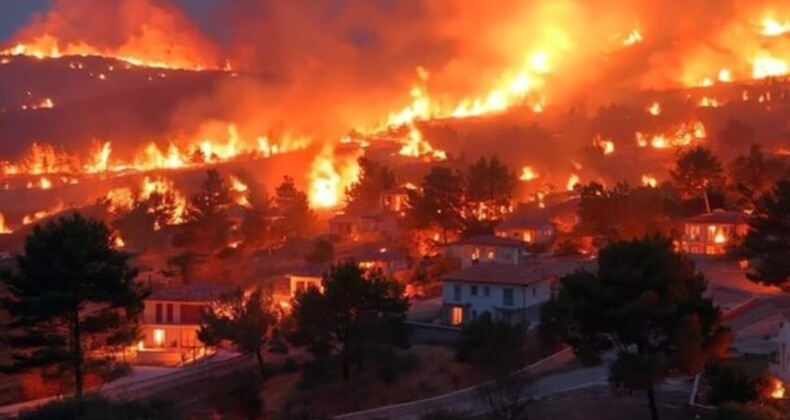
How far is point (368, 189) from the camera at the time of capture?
5838cm

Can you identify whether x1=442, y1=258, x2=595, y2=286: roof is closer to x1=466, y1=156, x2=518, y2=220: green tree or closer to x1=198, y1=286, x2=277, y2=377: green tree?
x1=198, y1=286, x2=277, y2=377: green tree

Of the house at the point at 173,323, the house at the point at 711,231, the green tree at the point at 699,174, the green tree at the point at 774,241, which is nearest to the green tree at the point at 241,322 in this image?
the house at the point at 173,323

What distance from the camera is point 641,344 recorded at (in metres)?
21.6

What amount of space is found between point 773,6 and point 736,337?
68.2 metres

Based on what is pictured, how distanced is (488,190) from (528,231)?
2681 mm

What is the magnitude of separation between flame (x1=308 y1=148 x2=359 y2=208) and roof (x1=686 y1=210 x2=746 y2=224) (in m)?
24.3

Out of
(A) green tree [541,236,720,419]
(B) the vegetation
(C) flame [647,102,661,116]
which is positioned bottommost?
(B) the vegetation

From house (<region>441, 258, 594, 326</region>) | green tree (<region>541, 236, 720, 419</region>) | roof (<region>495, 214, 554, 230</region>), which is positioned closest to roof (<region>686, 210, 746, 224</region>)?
roof (<region>495, 214, 554, 230</region>)

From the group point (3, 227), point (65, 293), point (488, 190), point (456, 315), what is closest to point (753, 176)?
point (488, 190)

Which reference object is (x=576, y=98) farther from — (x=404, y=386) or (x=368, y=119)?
(x=404, y=386)

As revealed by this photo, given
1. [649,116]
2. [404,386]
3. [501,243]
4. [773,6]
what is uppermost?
[773,6]

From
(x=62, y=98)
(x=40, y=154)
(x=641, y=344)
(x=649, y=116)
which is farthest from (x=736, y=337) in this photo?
(x=62, y=98)

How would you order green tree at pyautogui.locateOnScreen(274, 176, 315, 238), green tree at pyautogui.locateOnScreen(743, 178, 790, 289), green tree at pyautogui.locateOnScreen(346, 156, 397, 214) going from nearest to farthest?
1. green tree at pyautogui.locateOnScreen(743, 178, 790, 289)
2. green tree at pyautogui.locateOnScreen(274, 176, 315, 238)
3. green tree at pyautogui.locateOnScreen(346, 156, 397, 214)

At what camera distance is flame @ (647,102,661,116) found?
2959 inches
